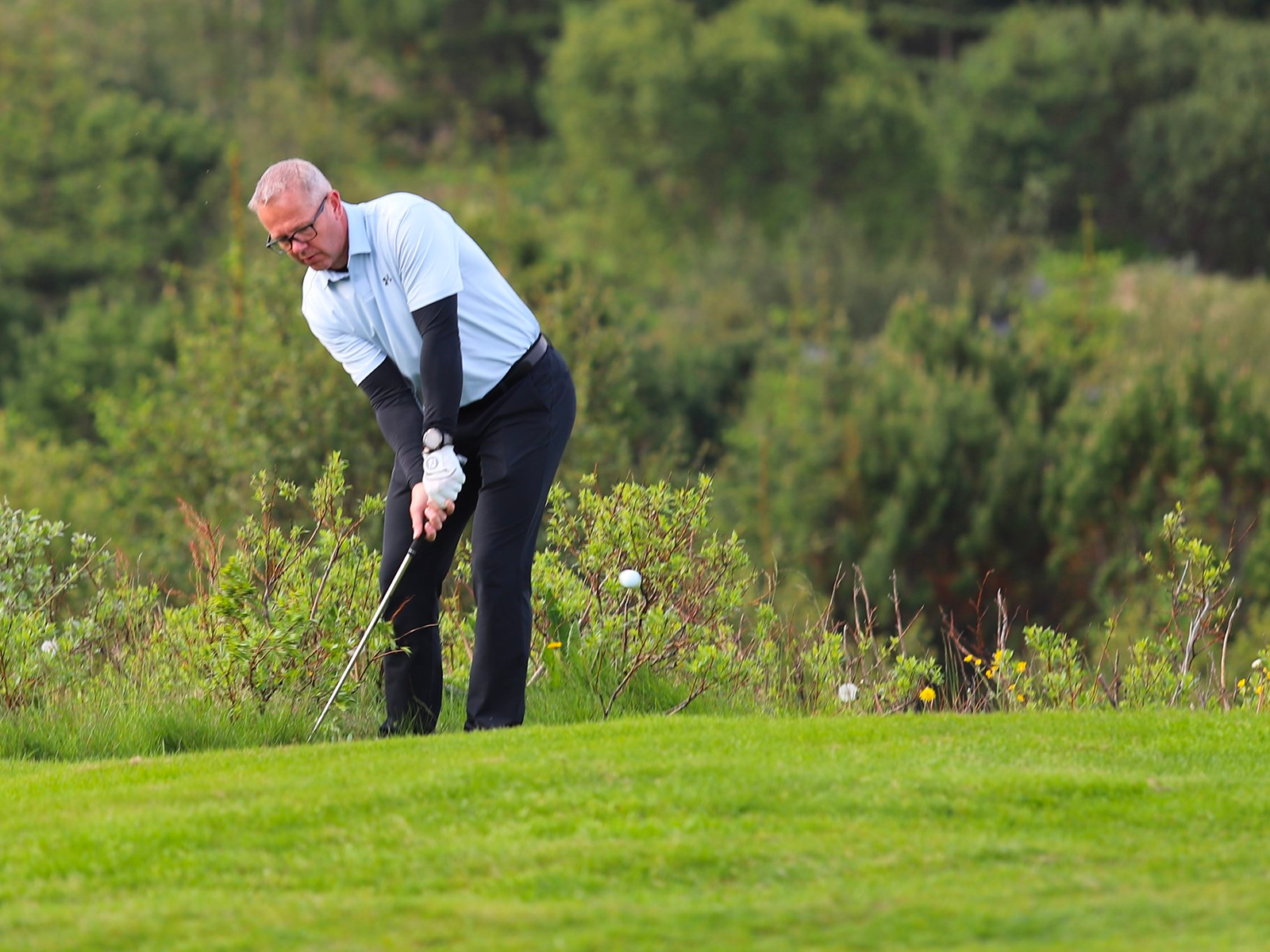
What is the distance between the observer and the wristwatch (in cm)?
636

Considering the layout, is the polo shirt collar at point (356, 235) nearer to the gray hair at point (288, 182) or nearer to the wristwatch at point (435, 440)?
the gray hair at point (288, 182)

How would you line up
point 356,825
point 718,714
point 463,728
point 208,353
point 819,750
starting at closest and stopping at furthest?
point 356,825 < point 819,750 < point 463,728 < point 718,714 < point 208,353

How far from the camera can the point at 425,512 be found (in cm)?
650

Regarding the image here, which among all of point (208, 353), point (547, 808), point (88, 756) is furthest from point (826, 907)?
point (208, 353)

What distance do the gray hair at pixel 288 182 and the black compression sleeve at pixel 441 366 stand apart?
0.60 meters

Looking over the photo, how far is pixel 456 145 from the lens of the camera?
73.5 meters

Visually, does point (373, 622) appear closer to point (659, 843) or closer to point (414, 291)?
point (414, 291)

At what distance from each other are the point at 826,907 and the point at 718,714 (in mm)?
2861

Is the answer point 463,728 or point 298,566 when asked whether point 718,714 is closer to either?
point 463,728

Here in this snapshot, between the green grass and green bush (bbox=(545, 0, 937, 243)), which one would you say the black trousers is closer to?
the green grass

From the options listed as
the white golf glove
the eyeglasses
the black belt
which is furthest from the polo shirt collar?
the white golf glove

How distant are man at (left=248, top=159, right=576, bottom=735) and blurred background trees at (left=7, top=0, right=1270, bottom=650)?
212 centimetres

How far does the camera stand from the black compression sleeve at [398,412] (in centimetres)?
668

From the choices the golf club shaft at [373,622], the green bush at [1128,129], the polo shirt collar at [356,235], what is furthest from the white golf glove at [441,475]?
the green bush at [1128,129]
